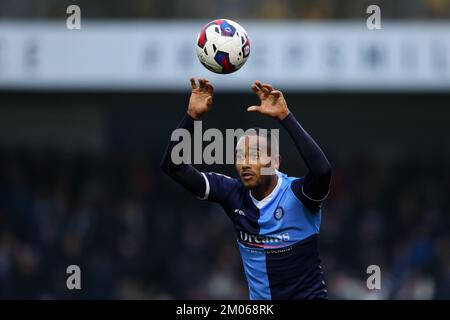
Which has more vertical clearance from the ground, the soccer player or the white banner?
the white banner

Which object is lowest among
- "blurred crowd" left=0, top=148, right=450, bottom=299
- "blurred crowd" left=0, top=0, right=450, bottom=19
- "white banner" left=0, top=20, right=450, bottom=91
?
"blurred crowd" left=0, top=148, right=450, bottom=299

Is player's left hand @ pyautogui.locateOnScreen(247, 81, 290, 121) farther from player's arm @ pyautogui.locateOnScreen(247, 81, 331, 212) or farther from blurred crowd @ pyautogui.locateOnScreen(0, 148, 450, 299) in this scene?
blurred crowd @ pyautogui.locateOnScreen(0, 148, 450, 299)

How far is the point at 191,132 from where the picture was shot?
21.6 feet

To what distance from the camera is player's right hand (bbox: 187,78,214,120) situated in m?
6.53

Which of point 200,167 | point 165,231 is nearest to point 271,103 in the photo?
point 165,231

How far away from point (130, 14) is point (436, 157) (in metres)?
4.94

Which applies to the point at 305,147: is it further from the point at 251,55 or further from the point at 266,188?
the point at 251,55

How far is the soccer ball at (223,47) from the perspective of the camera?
6.86 metres

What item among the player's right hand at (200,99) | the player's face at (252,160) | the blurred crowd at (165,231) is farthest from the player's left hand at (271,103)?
the blurred crowd at (165,231)

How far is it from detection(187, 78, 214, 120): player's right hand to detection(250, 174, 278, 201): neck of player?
57 cm

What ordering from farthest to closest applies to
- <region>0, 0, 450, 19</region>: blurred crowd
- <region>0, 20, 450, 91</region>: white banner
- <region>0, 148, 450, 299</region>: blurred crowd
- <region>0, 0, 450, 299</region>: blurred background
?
<region>0, 0, 450, 19</region>: blurred crowd, <region>0, 20, 450, 91</region>: white banner, <region>0, 0, 450, 299</region>: blurred background, <region>0, 148, 450, 299</region>: blurred crowd

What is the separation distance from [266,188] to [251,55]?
290 inches

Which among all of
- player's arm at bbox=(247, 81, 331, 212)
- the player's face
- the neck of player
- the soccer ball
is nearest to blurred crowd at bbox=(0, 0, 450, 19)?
the soccer ball

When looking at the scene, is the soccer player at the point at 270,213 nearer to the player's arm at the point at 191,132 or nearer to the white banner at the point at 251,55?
the player's arm at the point at 191,132
